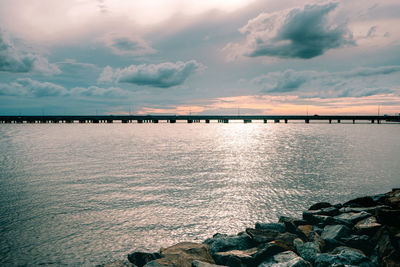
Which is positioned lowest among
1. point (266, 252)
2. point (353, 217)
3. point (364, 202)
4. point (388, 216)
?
point (266, 252)

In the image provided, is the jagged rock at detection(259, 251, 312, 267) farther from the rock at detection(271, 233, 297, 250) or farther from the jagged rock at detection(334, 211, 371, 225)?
the jagged rock at detection(334, 211, 371, 225)

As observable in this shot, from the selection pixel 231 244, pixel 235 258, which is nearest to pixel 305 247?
Answer: pixel 235 258

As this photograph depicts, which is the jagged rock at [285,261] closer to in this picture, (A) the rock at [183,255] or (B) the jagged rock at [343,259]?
(B) the jagged rock at [343,259]

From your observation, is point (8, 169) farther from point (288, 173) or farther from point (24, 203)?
point (288, 173)

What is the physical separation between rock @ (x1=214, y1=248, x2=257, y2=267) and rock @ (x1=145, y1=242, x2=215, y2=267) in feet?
0.93

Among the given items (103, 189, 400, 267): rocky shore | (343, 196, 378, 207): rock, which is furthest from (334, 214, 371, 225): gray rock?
(343, 196, 378, 207): rock

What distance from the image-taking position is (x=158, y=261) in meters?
7.54

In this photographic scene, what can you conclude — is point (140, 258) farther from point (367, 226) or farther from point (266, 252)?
point (367, 226)

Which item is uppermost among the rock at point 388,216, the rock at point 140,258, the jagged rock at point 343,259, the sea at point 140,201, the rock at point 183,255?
the rock at point 388,216

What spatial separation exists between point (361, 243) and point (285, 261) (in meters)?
3.06

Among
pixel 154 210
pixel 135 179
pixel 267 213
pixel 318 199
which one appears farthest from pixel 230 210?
pixel 135 179

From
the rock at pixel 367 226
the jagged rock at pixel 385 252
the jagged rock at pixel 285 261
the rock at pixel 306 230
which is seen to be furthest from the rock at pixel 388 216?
the jagged rock at pixel 285 261

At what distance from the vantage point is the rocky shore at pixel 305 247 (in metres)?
7.29

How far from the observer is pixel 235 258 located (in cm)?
785
